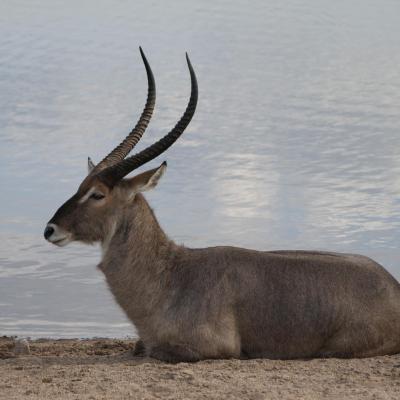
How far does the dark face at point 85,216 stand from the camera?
1215cm

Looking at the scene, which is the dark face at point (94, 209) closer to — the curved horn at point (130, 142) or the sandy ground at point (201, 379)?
the curved horn at point (130, 142)

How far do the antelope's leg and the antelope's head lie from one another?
1.32 m

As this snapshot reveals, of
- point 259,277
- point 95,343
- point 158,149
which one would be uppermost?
point 158,149

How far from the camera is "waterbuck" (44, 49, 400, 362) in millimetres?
12008

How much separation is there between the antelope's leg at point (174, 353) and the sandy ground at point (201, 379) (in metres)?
0.09

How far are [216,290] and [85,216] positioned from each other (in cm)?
152

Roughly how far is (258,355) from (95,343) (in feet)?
9.48

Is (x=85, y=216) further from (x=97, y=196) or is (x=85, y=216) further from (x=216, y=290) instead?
(x=216, y=290)

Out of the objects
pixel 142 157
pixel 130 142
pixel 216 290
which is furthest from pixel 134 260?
pixel 130 142

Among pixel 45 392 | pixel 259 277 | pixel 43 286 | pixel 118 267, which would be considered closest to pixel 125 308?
pixel 118 267

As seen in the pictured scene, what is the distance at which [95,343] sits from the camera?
14352 mm

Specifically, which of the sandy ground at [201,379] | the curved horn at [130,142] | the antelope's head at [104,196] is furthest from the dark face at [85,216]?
the sandy ground at [201,379]

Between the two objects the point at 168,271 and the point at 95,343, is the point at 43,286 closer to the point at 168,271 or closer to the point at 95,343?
the point at 95,343

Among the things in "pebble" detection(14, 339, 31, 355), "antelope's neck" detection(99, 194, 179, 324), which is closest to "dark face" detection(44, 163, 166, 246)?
"antelope's neck" detection(99, 194, 179, 324)
